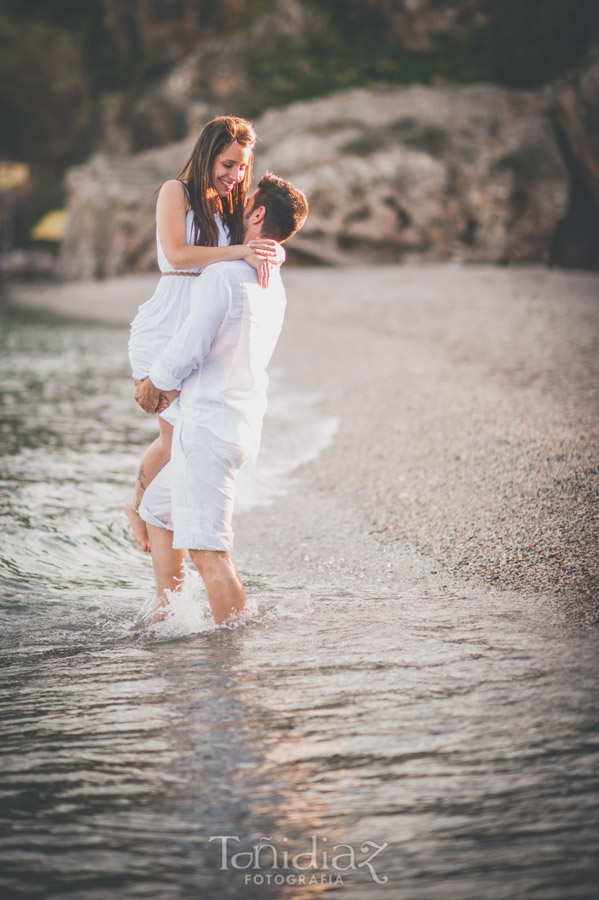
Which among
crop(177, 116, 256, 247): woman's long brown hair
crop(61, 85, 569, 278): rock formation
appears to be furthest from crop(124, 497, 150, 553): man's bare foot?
crop(61, 85, 569, 278): rock formation

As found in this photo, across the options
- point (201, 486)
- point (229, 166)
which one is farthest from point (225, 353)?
point (229, 166)

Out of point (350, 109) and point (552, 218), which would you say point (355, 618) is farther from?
point (350, 109)

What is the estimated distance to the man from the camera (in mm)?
3482

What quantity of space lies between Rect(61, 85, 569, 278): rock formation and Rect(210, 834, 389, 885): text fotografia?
16793 mm

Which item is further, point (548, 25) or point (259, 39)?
point (259, 39)

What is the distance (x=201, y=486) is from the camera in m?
3.63

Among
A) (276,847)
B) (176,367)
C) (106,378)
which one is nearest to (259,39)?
(106,378)

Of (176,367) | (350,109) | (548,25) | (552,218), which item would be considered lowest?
(176,367)

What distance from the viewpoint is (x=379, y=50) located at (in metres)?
24.6

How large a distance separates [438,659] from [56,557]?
242cm

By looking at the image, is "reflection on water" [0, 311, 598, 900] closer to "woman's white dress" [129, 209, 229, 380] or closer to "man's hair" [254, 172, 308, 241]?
"woman's white dress" [129, 209, 229, 380]

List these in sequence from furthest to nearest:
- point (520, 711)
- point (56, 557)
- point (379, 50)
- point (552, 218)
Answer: point (379, 50), point (552, 218), point (56, 557), point (520, 711)

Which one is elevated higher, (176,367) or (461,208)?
(461,208)

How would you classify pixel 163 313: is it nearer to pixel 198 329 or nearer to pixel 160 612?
pixel 198 329
